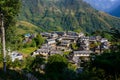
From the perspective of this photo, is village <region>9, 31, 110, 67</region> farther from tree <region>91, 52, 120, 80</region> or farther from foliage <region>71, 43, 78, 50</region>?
tree <region>91, 52, 120, 80</region>

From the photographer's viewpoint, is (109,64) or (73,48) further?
(73,48)

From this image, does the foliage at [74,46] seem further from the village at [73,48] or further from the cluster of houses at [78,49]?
the cluster of houses at [78,49]

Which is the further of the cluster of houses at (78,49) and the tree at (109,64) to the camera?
the cluster of houses at (78,49)

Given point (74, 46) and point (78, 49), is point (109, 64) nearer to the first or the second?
point (78, 49)

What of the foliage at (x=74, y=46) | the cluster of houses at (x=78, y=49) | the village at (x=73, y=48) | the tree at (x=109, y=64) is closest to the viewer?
the tree at (x=109, y=64)

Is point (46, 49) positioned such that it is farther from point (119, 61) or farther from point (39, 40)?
point (119, 61)

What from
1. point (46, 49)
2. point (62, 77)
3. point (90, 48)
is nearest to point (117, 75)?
point (62, 77)

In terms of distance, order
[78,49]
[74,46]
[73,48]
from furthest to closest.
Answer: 1. [74,46]
2. [73,48]
3. [78,49]

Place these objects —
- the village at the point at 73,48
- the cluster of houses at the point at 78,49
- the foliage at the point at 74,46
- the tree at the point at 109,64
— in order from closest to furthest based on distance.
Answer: the tree at the point at 109,64
the village at the point at 73,48
the cluster of houses at the point at 78,49
the foliage at the point at 74,46

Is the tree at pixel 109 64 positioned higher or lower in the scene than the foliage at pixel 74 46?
higher

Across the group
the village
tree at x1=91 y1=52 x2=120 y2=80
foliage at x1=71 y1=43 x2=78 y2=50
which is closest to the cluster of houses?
A: the village

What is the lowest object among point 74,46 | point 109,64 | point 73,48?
point 73,48

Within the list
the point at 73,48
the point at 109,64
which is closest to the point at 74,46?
the point at 73,48

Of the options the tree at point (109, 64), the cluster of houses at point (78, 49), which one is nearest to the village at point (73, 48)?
the cluster of houses at point (78, 49)
